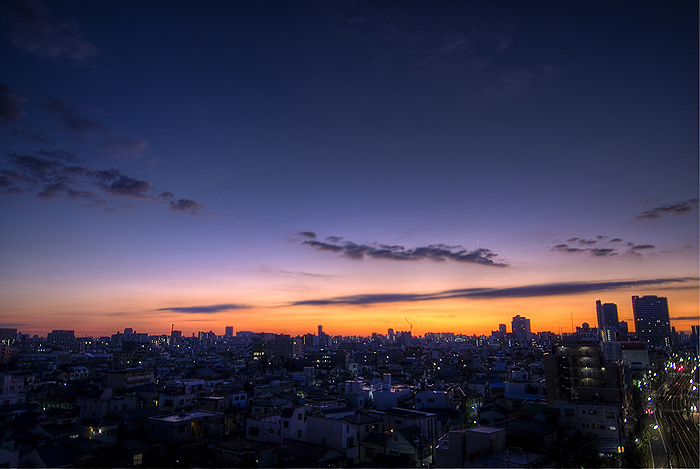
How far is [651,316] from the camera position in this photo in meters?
158

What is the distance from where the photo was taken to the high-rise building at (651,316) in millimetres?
154250

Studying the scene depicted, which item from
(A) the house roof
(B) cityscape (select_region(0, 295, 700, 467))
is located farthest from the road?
(A) the house roof

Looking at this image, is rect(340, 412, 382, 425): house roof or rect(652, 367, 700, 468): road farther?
rect(340, 412, 382, 425): house roof

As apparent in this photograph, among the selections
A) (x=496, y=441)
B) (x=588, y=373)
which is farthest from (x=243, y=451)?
(x=588, y=373)

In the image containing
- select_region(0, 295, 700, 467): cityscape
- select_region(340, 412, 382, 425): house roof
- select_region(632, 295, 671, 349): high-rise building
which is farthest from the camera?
select_region(632, 295, 671, 349): high-rise building

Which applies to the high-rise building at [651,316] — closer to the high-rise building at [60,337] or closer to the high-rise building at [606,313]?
the high-rise building at [606,313]

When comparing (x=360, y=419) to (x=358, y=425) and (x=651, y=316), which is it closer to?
(x=358, y=425)

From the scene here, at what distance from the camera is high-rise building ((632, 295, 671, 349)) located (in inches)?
6073

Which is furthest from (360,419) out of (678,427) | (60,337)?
(60,337)

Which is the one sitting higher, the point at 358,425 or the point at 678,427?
the point at 358,425

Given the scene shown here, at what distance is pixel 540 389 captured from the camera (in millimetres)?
40062

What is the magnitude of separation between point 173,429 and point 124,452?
305 cm

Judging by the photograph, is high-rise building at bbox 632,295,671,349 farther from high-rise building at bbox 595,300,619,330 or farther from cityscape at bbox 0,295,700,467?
cityscape at bbox 0,295,700,467

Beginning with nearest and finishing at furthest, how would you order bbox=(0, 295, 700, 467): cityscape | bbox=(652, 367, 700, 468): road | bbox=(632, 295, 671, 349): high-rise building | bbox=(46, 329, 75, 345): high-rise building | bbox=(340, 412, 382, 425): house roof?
bbox=(0, 295, 700, 467): cityscape, bbox=(652, 367, 700, 468): road, bbox=(340, 412, 382, 425): house roof, bbox=(632, 295, 671, 349): high-rise building, bbox=(46, 329, 75, 345): high-rise building
